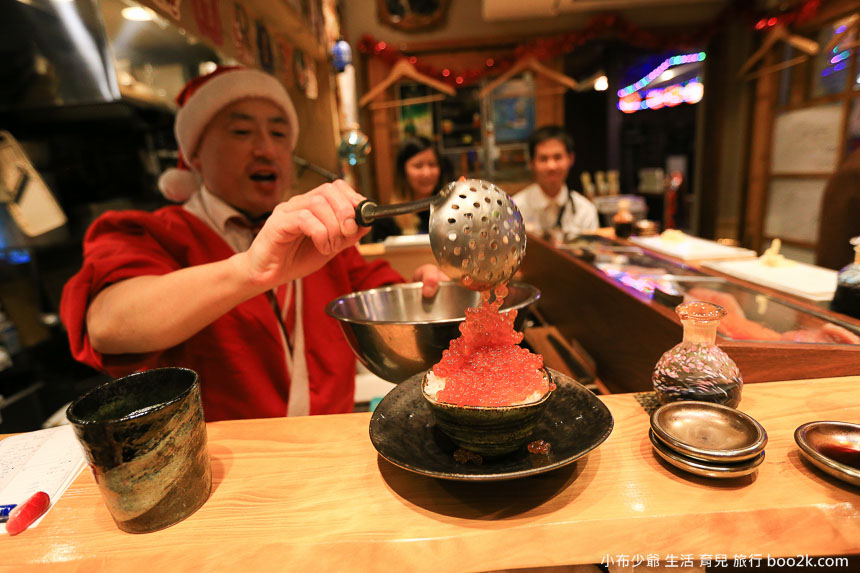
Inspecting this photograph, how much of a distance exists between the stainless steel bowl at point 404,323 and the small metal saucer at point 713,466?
0.38 meters

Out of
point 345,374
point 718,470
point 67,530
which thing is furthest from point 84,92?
point 718,470

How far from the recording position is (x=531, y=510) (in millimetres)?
608

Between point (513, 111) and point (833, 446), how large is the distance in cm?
547

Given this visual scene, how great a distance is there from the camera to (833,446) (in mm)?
651

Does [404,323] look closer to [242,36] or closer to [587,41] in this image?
[242,36]

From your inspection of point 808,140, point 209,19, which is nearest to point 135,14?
point 209,19

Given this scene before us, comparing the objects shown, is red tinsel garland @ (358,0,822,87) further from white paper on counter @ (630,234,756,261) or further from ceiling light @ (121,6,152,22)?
white paper on counter @ (630,234,756,261)

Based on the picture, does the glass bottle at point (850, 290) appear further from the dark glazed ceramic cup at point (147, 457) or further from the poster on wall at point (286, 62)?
the poster on wall at point (286, 62)

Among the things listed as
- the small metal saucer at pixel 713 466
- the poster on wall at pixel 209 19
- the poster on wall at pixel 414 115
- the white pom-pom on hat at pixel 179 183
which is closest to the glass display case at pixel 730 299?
the small metal saucer at pixel 713 466

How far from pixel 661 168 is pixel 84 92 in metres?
6.73

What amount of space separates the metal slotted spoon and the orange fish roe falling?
0.04 meters

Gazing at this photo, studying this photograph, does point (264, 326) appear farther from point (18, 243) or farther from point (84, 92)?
point (18, 243)

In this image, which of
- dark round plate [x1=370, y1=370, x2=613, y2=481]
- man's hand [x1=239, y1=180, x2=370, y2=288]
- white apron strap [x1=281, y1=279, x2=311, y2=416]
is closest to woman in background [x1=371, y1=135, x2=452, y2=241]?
white apron strap [x1=281, y1=279, x2=311, y2=416]

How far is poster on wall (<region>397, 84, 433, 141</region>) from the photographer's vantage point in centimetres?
543
